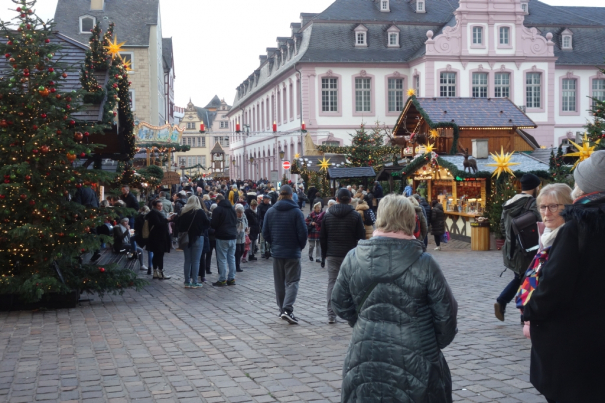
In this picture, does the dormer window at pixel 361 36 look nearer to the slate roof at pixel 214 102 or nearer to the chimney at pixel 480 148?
the chimney at pixel 480 148

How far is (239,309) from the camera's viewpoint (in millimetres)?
10758

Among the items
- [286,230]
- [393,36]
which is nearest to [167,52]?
[393,36]

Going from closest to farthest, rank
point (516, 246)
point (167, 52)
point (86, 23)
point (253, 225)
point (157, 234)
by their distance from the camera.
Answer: point (516, 246), point (157, 234), point (253, 225), point (86, 23), point (167, 52)

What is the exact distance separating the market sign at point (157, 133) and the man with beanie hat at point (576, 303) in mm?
29584

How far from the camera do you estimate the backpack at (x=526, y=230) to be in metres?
8.35

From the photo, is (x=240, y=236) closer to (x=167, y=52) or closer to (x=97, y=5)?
(x=97, y=5)

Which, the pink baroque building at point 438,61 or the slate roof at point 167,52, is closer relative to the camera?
the pink baroque building at point 438,61

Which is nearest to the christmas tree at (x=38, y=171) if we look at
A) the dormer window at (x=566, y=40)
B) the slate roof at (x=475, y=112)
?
the slate roof at (x=475, y=112)

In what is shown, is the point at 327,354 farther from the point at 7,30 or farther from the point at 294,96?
the point at 294,96

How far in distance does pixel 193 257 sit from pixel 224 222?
84cm

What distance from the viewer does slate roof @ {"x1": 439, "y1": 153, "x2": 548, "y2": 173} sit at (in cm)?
2156

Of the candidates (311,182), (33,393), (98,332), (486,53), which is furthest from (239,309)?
(486,53)

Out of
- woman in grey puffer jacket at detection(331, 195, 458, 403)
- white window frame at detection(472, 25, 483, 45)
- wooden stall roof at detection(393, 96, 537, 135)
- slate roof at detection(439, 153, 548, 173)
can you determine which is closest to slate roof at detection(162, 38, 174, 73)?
white window frame at detection(472, 25, 483, 45)

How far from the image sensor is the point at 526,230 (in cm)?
840
